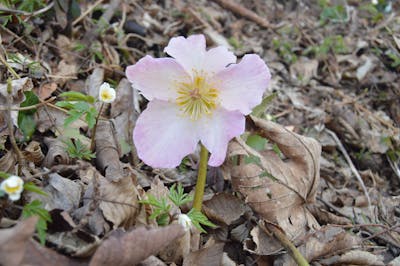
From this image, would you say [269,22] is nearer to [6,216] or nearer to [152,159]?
[152,159]

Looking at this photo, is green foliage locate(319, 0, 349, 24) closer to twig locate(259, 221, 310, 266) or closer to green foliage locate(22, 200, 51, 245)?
twig locate(259, 221, 310, 266)

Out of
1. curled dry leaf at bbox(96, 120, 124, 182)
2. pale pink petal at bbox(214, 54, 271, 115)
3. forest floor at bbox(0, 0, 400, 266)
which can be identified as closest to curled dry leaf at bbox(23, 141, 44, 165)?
forest floor at bbox(0, 0, 400, 266)

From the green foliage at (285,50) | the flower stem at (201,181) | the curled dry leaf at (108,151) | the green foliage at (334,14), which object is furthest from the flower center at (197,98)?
the green foliage at (334,14)

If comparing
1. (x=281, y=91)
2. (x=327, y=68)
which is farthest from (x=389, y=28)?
(x=281, y=91)

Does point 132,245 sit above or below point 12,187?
below

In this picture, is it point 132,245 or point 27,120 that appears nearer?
point 132,245

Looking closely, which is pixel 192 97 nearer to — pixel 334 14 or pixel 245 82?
pixel 245 82

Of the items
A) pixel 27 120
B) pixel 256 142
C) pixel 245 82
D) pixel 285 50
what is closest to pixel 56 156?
pixel 27 120
